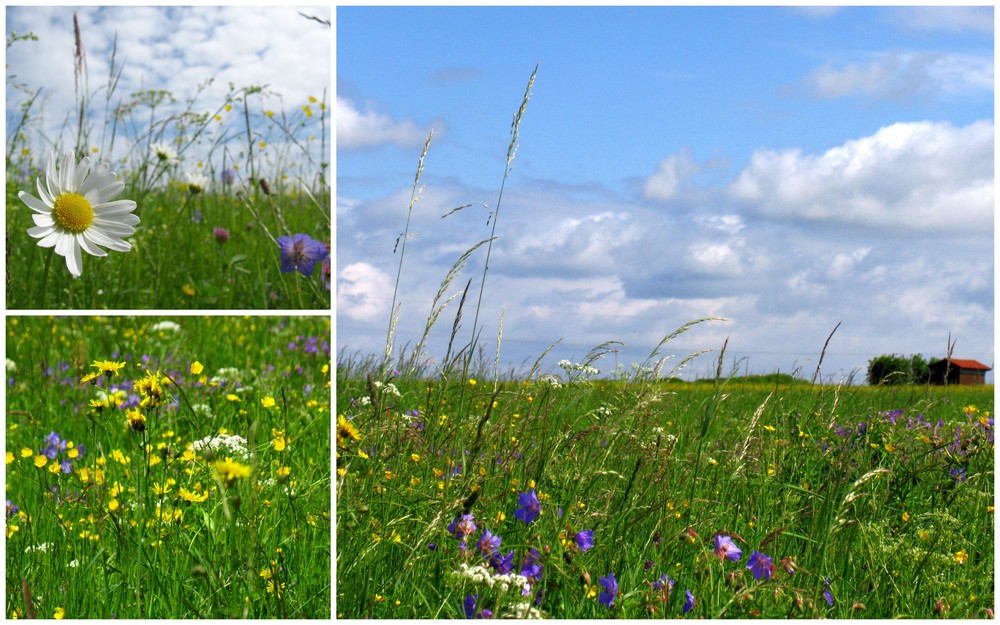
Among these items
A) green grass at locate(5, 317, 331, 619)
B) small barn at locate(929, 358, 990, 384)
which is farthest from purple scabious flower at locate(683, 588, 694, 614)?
small barn at locate(929, 358, 990, 384)

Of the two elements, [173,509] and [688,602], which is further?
[173,509]

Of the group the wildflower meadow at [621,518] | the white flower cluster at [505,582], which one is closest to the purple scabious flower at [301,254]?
the wildflower meadow at [621,518]

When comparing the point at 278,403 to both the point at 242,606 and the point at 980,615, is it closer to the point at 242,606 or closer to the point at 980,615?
the point at 242,606

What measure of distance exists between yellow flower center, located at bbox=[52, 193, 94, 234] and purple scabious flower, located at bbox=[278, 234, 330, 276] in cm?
56

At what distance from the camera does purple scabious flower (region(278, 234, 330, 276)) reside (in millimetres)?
2414

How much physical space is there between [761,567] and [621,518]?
339 millimetres

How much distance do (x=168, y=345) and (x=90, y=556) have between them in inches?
52.4

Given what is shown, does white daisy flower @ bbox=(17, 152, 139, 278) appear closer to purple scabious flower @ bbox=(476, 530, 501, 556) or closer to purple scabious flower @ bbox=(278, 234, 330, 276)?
purple scabious flower @ bbox=(278, 234, 330, 276)

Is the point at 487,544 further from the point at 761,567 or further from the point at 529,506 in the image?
the point at 761,567

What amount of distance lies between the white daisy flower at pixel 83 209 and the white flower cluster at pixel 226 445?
A: 51 centimetres

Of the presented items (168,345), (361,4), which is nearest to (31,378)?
(168,345)

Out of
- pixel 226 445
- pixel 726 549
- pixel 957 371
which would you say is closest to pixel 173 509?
pixel 226 445

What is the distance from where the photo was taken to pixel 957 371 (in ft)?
15.6

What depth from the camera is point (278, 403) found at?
284 cm
